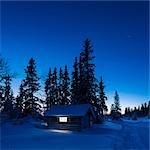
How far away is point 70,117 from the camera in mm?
39469

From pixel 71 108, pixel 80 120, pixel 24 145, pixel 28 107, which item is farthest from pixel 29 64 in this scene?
pixel 24 145

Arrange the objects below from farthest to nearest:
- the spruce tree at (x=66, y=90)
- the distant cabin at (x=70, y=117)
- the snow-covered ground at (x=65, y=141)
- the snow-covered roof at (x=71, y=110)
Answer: the spruce tree at (x=66, y=90), the snow-covered roof at (x=71, y=110), the distant cabin at (x=70, y=117), the snow-covered ground at (x=65, y=141)

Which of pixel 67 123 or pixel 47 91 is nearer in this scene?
pixel 67 123

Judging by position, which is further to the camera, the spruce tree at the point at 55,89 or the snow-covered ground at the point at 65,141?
the spruce tree at the point at 55,89

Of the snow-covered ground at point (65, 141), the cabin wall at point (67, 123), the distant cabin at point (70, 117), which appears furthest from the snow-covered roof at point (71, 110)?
Answer: the snow-covered ground at point (65, 141)

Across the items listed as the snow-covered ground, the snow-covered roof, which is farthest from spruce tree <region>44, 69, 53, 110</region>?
the snow-covered ground

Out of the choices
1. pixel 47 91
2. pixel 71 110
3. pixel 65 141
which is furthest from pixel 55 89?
pixel 65 141

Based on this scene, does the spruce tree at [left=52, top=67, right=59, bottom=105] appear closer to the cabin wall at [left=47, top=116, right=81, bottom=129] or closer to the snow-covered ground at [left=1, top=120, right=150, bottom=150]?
the cabin wall at [left=47, top=116, right=81, bottom=129]

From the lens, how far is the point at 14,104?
199 ft

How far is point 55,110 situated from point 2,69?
11596mm

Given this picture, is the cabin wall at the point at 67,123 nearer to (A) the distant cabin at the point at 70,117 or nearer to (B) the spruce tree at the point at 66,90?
(A) the distant cabin at the point at 70,117

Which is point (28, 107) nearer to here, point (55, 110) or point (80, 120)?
point (55, 110)

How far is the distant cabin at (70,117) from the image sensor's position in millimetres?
38500

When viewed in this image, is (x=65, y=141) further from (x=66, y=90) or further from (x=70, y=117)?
(x=66, y=90)
